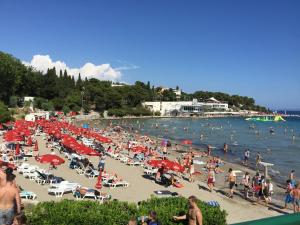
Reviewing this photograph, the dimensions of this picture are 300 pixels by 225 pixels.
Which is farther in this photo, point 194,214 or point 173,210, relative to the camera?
point 173,210

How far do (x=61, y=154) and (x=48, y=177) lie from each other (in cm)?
1028

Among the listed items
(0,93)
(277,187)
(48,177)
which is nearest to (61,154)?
(48,177)

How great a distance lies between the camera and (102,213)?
10.6m

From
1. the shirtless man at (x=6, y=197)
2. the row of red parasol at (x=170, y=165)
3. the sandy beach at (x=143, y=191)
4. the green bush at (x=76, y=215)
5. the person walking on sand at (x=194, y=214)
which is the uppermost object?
the shirtless man at (x=6, y=197)

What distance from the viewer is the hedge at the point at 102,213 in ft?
33.9

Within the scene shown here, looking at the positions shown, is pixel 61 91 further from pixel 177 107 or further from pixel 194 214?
pixel 194 214

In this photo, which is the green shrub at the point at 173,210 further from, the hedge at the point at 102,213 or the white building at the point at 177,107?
the white building at the point at 177,107

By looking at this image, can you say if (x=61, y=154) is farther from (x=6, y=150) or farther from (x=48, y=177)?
(x=48, y=177)

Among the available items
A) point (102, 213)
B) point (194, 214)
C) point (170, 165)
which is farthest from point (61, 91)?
point (194, 214)

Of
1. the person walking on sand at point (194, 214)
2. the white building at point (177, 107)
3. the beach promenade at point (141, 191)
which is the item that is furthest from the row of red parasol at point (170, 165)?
the white building at point (177, 107)

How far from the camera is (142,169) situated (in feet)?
88.9

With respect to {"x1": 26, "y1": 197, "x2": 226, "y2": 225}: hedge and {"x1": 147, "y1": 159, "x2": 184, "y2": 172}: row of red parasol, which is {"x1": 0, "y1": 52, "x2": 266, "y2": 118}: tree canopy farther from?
{"x1": 26, "y1": 197, "x2": 226, "y2": 225}: hedge

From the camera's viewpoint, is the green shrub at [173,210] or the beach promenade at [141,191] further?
the beach promenade at [141,191]

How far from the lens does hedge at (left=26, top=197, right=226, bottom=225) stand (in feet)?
33.9
